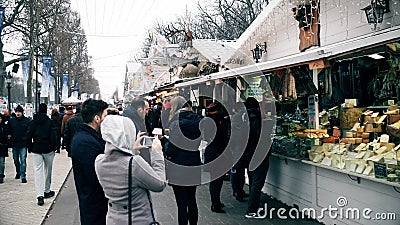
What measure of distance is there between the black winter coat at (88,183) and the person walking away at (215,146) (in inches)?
126

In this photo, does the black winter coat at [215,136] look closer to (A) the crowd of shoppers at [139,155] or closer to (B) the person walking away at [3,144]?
(A) the crowd of shoppers at [139,155]

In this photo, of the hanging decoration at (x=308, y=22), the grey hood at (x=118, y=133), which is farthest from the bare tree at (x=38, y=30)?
the grey hood at (x=118, y=133)

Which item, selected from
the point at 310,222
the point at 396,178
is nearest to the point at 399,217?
the point at 396,178

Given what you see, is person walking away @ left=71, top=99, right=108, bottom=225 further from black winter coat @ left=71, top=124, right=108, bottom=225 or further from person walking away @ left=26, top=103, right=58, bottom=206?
person walking away @ left=26, top=103, right=58, bottom=206

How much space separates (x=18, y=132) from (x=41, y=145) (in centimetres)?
312

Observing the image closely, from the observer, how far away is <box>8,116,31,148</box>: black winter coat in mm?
10641

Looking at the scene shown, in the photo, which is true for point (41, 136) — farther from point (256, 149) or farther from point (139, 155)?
point (139, 155)

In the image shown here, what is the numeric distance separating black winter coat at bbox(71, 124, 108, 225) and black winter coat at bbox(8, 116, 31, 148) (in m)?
7.23

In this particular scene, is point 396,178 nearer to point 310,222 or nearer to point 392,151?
point 392,151

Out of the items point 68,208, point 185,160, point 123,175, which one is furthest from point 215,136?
point 123,175

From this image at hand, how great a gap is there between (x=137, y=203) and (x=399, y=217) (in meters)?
3.21

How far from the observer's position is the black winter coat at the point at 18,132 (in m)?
10.6

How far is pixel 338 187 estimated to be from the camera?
6.24 metres

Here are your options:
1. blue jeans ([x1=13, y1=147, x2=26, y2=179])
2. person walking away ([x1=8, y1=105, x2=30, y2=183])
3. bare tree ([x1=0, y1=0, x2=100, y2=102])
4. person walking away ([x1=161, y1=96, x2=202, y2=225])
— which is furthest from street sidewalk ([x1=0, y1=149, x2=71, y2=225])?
bare tree ([x1=0, y1=0, x2=100, y2=102])
